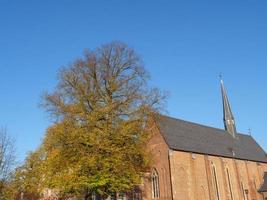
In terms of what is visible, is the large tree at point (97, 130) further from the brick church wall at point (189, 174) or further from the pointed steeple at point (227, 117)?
the pointed steeple at point (227, 117)

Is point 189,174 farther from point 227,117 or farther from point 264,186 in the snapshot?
point 227,117

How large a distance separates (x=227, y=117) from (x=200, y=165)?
812 inches

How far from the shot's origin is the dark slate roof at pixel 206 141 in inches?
1471

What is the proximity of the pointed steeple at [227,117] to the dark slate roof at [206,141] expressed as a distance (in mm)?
1694

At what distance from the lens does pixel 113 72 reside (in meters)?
27.8

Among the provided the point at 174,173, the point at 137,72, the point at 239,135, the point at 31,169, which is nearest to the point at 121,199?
the point at 174,173

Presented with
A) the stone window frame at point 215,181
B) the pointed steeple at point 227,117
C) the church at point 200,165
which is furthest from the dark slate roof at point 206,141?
the stone window frame at point 215,181

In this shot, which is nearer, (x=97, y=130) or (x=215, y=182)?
(x=97, y=130)

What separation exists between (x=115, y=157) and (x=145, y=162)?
3924mm

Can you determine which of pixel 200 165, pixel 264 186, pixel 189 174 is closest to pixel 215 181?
pixel 200 165

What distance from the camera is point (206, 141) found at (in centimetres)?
4350

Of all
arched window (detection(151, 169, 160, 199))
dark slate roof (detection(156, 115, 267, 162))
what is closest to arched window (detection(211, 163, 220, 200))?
dark slate roof (detection(156, 115, 267, 162))

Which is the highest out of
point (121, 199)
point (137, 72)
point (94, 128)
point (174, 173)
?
point (137, 72)

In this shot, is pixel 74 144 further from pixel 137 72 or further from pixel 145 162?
pixel 137 72
